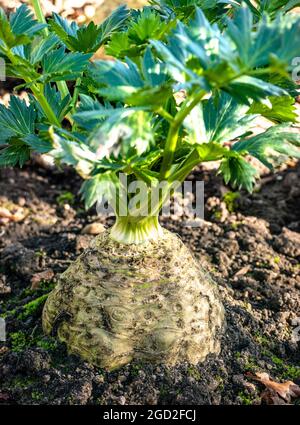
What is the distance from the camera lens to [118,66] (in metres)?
1.69

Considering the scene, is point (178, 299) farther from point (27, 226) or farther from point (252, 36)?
point (27, 226)

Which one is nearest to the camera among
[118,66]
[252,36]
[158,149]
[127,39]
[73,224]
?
[252,36]

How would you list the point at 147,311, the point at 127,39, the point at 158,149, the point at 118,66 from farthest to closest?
the point at 147,311
the point at 158,149
the point at 127,39
the point at 118,66

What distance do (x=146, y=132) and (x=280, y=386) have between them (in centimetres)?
103

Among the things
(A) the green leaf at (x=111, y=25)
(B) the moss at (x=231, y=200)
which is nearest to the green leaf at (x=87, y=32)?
(A) the green leaf at (x=111, y=25)

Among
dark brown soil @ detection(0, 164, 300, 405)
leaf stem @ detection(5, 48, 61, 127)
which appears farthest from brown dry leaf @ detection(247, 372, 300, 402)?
leaf stem @ detection(5, 48, 61, 127)

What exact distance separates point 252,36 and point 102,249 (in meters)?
0.95

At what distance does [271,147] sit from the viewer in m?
1.95

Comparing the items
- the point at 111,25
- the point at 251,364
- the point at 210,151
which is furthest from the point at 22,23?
the point at 251,364

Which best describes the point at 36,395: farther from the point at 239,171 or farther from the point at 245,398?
the point at 239,171

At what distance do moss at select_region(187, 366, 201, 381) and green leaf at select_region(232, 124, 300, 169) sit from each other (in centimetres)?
74

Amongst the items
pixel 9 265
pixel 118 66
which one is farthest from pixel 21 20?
pixel 9 265

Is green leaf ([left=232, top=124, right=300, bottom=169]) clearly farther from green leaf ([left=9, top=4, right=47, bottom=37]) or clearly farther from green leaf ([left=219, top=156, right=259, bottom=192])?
green leaf ([left=9, top=4, right=47, bottom=37])

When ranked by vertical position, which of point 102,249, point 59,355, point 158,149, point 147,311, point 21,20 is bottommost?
point 59,355
